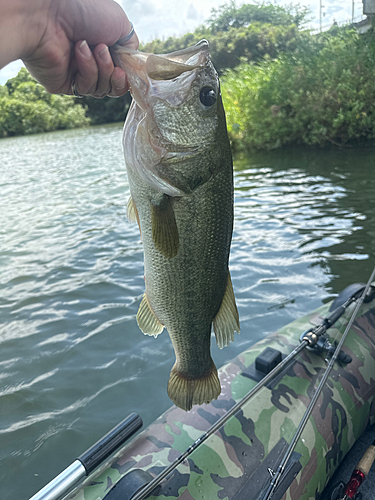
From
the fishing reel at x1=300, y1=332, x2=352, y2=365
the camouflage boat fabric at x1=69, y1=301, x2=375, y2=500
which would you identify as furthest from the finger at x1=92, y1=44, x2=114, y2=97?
the fishing reel at x1=300, y1=332, x2=352, y2=365

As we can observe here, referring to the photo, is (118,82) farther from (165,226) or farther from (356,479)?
(356,479)

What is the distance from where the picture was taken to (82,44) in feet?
5.17

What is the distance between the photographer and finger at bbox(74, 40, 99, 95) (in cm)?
158

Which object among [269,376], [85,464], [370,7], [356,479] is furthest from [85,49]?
[370,7]

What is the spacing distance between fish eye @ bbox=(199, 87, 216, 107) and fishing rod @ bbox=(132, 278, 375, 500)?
1640 mm

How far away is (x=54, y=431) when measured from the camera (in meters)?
3.98

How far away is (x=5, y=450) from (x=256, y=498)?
2761mm

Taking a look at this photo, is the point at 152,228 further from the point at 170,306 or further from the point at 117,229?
the point at 117,229

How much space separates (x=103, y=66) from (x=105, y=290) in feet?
17.3

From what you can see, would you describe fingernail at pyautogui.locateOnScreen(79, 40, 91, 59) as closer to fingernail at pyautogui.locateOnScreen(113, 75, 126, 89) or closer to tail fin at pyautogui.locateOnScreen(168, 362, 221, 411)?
fingernail at pyautogui.locateOnScreen(113, 75, 126, 89)

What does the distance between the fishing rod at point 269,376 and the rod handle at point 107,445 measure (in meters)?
0.27

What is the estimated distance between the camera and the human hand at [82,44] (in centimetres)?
153

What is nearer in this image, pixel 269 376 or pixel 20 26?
pixel 20 26

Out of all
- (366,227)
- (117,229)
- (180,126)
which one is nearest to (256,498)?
(180,126)
